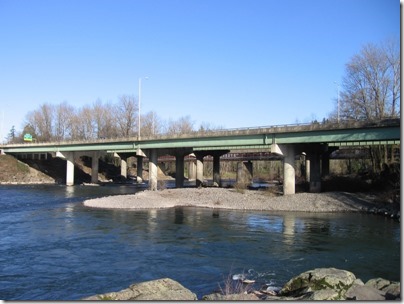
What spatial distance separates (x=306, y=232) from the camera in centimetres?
2659

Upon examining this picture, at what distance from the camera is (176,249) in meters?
20.9

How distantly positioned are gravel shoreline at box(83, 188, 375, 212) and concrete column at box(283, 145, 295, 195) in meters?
2.20

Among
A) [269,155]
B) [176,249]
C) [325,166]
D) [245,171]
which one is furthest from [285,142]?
[245,171]

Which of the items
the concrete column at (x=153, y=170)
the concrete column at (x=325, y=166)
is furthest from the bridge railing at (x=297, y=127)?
the concrete column at (x=325, y=166)

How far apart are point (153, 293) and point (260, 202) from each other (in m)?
32.4

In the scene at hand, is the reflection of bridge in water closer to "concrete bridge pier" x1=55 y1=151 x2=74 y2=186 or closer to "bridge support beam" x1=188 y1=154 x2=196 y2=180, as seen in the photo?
"bridge support beam" x1=188 y1=154 x2=196 y2=180

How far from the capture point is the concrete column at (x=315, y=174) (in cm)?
5134

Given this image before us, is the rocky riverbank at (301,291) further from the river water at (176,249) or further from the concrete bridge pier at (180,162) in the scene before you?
the concrete bridge pier at (180,162)

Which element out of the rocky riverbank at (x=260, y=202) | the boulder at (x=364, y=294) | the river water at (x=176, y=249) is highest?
the boulder at (x=364, y=294)

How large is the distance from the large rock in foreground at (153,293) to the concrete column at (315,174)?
4143 cm

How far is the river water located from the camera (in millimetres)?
15445

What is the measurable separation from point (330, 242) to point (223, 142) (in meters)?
33.3

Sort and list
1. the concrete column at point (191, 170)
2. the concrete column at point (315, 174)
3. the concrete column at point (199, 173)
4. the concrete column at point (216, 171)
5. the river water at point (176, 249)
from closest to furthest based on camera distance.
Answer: the river water at point (176, 249)
the concrete column at point (315, 174)
the concrete column at point (199, 173)
the concrete column at point (216, 171)
the concrete column at point (191, 170)

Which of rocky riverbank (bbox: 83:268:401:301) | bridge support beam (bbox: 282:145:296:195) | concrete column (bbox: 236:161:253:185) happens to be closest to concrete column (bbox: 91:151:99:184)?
concrete column (bbox: 236:161:253:185)
